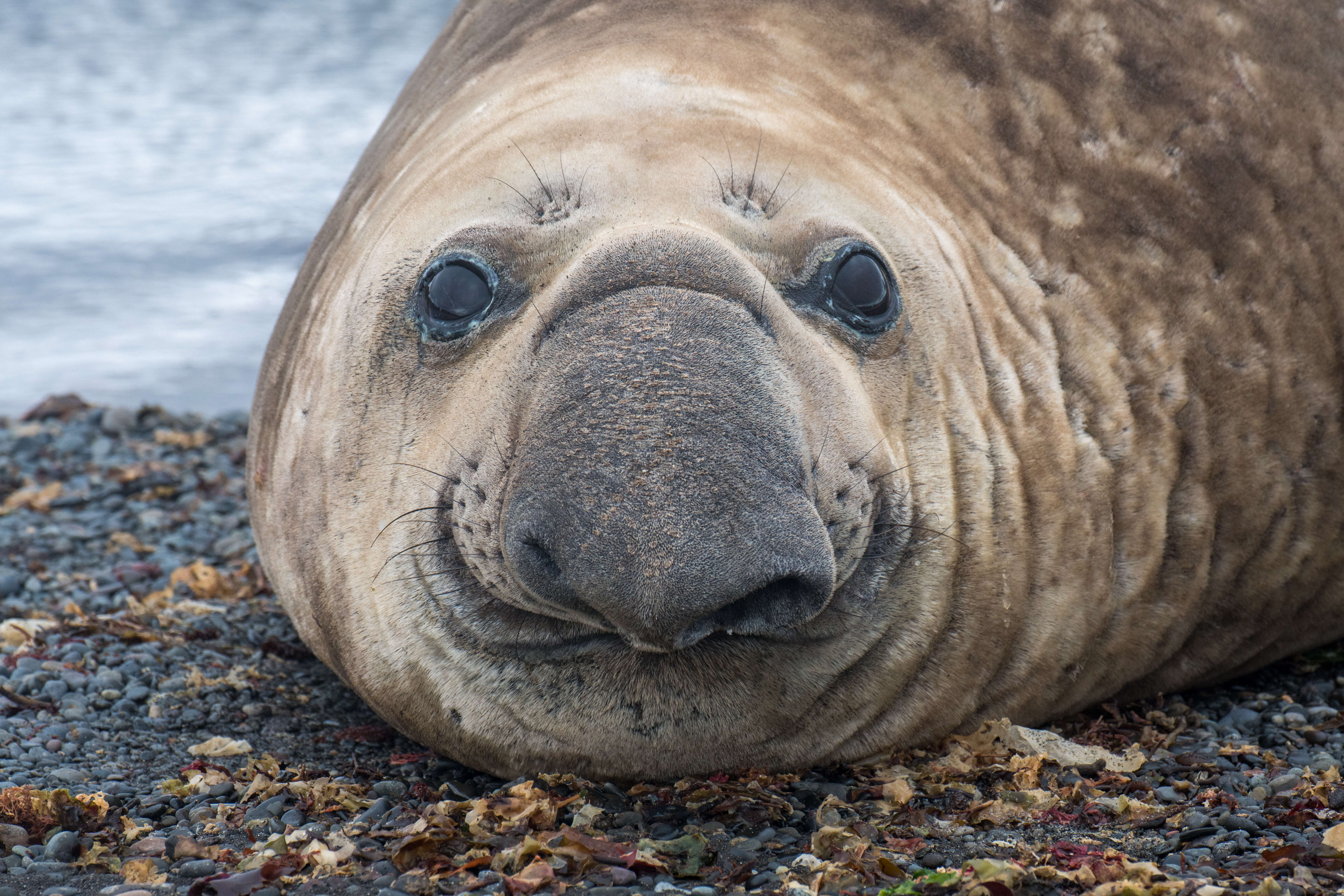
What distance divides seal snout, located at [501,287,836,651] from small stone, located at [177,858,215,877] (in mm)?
798

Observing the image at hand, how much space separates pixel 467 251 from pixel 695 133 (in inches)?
22.3

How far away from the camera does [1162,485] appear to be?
375 centimetres

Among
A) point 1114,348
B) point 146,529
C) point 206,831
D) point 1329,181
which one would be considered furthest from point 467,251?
point 146,529

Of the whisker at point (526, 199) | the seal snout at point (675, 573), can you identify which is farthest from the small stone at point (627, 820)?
the whisker at point (526, 199)

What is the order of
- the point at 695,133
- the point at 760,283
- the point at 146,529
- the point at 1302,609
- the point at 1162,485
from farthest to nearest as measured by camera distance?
1. the point at 146,529
2. the point at 1302,609
3. the point at 1162,485
4. the point at 695,133
5. the point at 760,283

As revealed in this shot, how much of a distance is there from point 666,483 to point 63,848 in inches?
56.1

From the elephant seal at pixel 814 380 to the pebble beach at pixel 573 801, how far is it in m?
0.13

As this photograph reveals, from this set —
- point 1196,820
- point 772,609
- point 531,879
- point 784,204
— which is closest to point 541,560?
point 772,609

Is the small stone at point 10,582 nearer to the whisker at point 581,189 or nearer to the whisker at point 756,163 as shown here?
the whisker at point 581,189

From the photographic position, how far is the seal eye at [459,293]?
3.08m

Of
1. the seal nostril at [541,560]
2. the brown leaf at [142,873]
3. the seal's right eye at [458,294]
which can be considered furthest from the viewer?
the seal's right eye at [458,294]

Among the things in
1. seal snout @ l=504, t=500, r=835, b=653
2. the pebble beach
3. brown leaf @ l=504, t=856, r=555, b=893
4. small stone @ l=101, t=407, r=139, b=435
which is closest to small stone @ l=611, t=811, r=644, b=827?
the pebble beach

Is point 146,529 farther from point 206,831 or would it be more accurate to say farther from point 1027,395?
point 1027,395

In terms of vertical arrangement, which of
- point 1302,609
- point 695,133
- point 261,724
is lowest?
point 261,724
